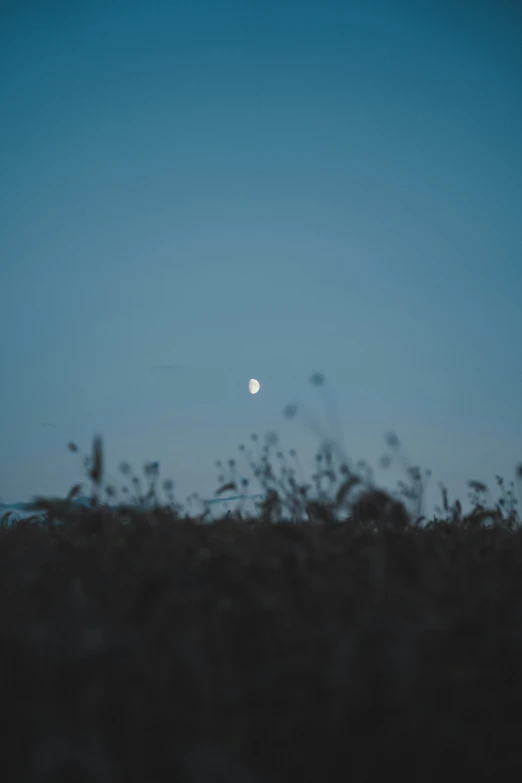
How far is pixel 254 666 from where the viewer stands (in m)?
1.94

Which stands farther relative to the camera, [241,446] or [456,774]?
[241,446]

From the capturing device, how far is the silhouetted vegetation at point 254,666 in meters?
1.59

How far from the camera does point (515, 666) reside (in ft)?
6.76

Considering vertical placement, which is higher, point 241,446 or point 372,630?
point 241,446

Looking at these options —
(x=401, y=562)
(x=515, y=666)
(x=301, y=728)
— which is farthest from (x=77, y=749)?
(x=401, y=562)

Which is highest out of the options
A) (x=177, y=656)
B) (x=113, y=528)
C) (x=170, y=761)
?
(x=113, y=528)

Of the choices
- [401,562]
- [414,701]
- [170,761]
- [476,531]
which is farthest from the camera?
[476,531]

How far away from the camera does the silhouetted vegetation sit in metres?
1.59

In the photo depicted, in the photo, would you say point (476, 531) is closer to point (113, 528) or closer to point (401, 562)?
point (401, 562)

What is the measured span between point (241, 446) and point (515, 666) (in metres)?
2.51

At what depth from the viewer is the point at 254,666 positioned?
194 centimetres

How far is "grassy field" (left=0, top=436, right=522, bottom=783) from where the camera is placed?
159 centimetres

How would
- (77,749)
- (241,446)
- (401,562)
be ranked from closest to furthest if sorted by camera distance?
(77,749) < (401,562) < (241,446)

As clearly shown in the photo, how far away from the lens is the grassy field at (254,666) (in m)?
1.59
